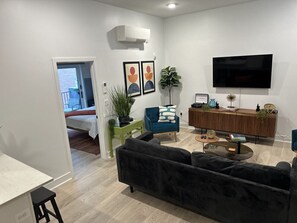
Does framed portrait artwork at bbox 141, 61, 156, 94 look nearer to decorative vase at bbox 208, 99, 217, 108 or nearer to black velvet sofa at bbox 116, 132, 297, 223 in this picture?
decorative vase at bbox 208, 99, 217, 108

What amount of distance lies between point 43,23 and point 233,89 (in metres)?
4.31

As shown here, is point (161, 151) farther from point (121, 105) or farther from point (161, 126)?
point (161, 126)

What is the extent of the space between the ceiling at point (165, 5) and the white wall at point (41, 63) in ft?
1.19

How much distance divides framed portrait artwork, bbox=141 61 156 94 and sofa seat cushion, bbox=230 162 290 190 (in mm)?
3564

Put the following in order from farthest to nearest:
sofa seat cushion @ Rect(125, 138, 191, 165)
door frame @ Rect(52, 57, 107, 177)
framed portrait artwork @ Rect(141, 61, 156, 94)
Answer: framed portrait artwork @ Rect(141, 61, 156, 94), door frame @ Rect(52, 57, 107, 177), sofa seat cushion @ Rect(125, 138, 191, 165)

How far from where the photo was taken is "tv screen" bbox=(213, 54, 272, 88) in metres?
4.67

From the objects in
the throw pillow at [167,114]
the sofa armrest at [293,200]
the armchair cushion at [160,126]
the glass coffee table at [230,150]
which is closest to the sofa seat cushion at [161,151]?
the sofa armrest at [293,200]

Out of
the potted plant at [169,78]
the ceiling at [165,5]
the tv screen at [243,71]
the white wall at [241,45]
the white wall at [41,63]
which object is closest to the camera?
the white wall at [41,63]

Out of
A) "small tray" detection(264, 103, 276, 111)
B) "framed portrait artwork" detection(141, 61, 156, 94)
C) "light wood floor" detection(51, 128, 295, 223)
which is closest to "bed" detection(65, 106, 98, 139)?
"light wood floor" detection(51, 128, 295, 223)

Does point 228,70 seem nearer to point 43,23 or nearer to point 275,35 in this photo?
point 275,35

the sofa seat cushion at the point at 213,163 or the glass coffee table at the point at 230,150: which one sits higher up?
the sofa seat cushion at the point at 213,163

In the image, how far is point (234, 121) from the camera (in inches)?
193

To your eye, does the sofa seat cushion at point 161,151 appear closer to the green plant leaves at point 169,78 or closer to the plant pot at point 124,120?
the plant pot at point 124,120

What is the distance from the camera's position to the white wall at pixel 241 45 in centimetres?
443
